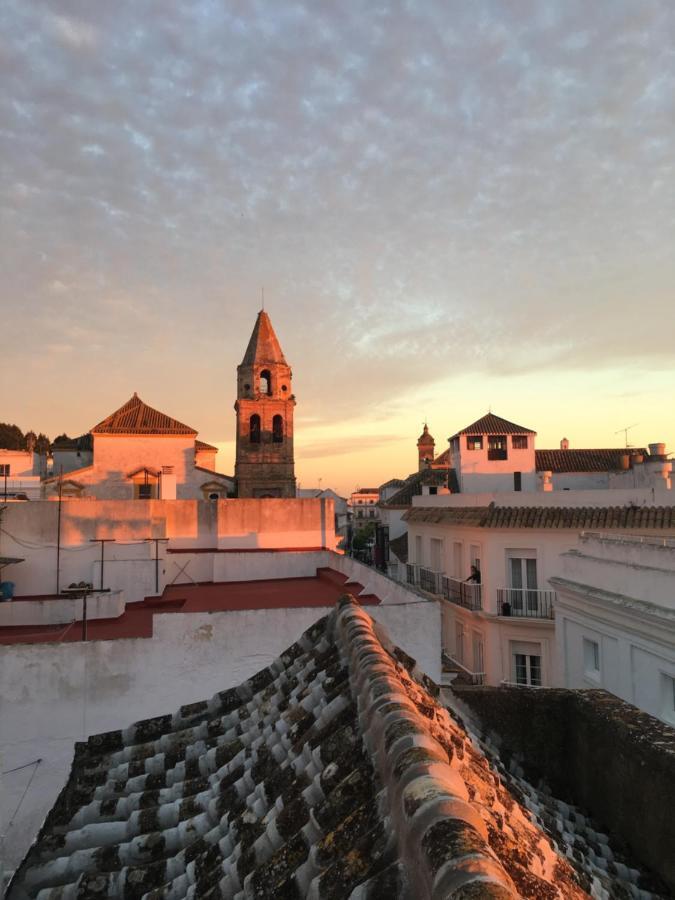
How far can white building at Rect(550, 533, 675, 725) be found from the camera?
25.5 feet

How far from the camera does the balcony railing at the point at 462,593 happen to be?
17.3 m

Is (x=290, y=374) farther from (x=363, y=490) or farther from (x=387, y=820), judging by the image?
(x=363, y=490)

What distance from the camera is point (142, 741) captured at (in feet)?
12.9

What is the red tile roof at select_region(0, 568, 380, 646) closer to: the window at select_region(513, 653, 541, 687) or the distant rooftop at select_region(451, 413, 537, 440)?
the window at select_region(513, 653, 541, 687)

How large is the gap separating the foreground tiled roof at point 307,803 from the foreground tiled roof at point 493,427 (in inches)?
966

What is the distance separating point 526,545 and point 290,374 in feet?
92.1

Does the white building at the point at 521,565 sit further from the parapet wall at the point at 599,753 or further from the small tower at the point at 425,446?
the small tower at the point at 425,446

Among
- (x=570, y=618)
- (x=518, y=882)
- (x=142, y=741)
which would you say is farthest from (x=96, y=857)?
(x=570, y=618)

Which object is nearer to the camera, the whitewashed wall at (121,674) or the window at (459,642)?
the whitewashed wall at (121,674)

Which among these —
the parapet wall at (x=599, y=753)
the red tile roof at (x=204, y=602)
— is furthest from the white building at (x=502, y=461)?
the parapet wall at (x=599, y=753)

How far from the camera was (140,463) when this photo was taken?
127ft

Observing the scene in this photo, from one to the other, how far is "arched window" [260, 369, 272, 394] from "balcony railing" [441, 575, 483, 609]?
81.1 feet

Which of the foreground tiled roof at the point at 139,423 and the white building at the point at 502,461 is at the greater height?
the foreground tiled roof at the point at 139,423

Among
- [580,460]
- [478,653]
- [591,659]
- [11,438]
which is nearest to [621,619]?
[591,659]
